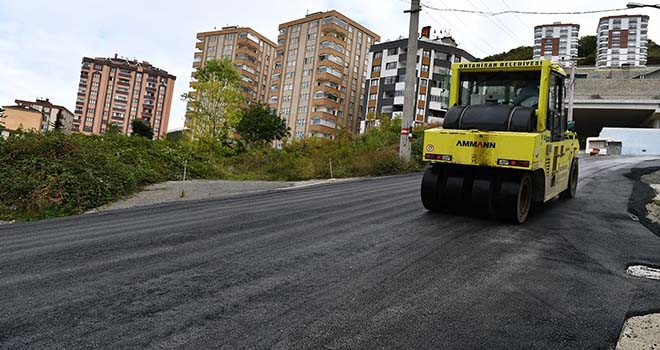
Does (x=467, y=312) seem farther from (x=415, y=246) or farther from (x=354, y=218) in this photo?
(x=354, y=218)

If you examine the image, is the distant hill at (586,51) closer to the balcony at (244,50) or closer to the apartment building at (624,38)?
the apartment building at (624,38)

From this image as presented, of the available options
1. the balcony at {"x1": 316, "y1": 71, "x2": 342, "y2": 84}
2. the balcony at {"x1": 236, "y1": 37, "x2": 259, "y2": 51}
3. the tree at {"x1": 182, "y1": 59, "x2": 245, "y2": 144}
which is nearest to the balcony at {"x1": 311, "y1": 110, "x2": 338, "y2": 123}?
the balcony at {"x1": 316, "y1": 71, "x2": 342, "y2": 84}

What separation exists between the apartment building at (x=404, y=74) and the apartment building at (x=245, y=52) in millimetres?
31354

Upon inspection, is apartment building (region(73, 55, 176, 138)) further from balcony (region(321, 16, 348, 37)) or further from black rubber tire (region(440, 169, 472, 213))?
black rubber tire (region(440, 169, 472, 213))

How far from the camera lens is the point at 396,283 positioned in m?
4.33

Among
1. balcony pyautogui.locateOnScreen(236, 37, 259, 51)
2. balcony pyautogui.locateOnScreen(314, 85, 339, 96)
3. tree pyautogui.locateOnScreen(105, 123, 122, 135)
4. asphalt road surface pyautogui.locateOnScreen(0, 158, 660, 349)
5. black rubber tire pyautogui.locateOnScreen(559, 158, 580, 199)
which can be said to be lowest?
asphalt road surface pyautogui.locateOnScreen(0, 158, 660, 349)

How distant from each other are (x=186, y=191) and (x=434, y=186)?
7778 mm

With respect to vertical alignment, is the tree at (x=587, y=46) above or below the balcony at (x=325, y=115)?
above

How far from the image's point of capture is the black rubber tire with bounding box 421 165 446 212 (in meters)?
8.28

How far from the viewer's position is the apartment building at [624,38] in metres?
124

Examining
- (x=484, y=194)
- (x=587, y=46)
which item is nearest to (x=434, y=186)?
(x=484, y=194)

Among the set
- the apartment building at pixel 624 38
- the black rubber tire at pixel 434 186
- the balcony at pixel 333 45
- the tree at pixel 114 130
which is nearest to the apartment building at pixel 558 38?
the apartment building at pixel 624 38

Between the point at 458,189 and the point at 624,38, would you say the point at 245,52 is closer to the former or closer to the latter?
the point at 458,189

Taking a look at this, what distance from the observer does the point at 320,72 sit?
267ft
